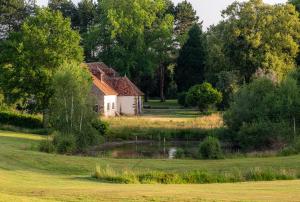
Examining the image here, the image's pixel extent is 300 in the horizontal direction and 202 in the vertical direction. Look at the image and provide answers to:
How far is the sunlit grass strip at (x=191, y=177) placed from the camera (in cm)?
2288

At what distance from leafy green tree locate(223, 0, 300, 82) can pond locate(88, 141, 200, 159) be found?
26.8m

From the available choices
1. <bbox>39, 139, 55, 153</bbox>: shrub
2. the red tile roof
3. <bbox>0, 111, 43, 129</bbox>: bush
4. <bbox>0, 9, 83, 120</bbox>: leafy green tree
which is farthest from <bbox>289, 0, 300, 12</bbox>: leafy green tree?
<bbox>39, 139, 55, 153</bbox>: shrub

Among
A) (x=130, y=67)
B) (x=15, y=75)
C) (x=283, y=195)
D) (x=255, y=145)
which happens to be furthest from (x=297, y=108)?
(x=130, y=67)

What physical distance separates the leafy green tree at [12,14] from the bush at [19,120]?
48359 millimetres

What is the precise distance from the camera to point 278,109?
4641cm

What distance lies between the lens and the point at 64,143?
39531 mm

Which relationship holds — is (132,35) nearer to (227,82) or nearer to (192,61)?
(192,61)

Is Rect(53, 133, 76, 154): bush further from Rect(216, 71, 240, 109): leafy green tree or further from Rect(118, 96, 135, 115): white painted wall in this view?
Rect(216, 71, 240, 109): leafy green tree

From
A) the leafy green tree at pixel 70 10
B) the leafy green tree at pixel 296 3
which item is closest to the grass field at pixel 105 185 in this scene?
the leafy green tree at pixel 296 3

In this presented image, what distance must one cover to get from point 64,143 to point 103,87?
32.9 meters

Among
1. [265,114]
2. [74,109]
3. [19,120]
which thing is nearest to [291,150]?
[265,114]

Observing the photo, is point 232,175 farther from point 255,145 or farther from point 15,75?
point 15,75

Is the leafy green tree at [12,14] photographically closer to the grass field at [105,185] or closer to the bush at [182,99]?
the bush at [182,99]

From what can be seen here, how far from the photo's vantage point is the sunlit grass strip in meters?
22.9
